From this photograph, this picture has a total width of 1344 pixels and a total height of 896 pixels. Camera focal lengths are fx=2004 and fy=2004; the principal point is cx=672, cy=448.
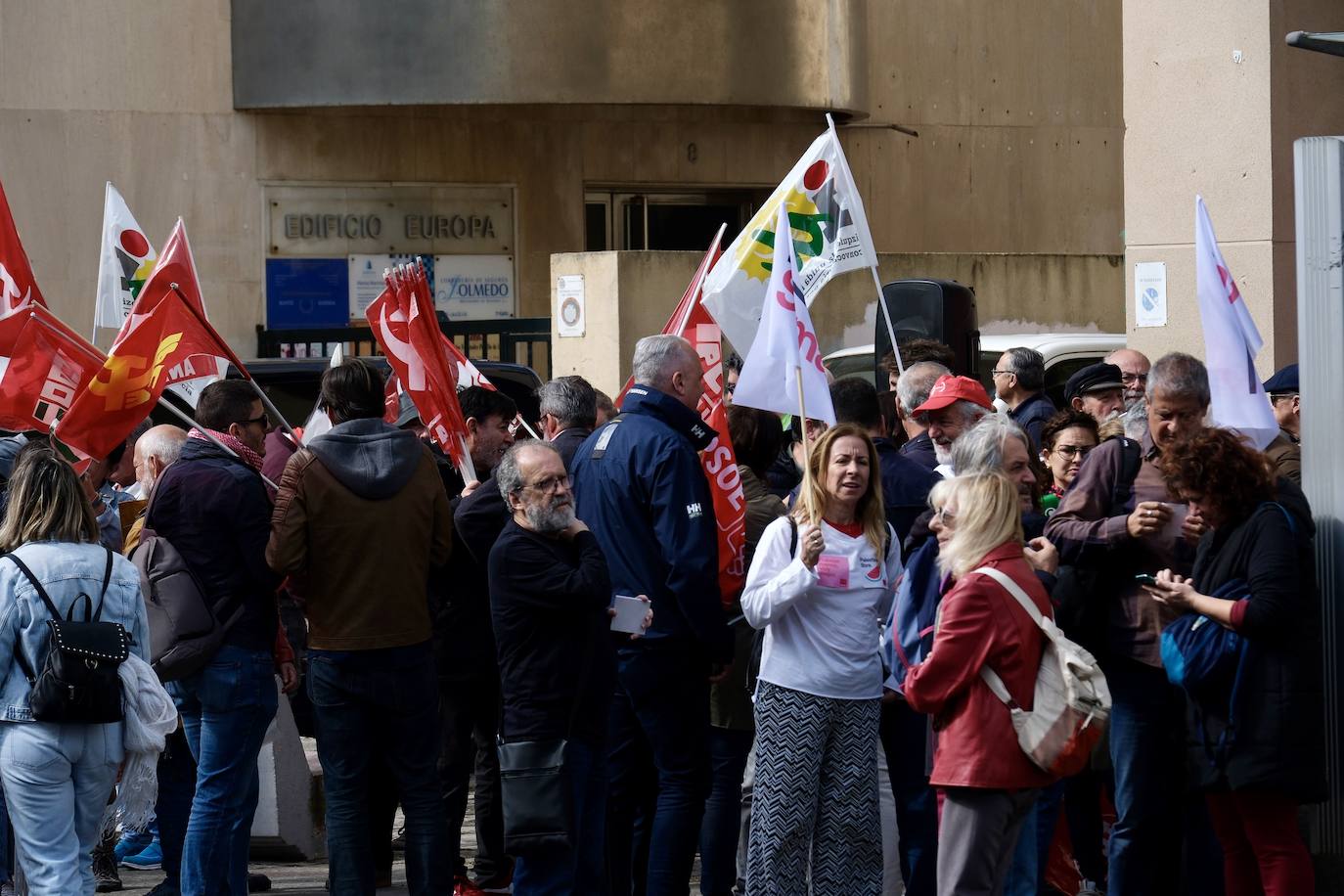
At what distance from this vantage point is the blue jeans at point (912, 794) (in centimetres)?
732

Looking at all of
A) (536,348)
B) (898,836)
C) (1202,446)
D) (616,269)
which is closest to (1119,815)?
(898,836)

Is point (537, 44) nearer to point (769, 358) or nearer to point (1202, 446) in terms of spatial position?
point (769, 358)

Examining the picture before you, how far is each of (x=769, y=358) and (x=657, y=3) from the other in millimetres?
11333

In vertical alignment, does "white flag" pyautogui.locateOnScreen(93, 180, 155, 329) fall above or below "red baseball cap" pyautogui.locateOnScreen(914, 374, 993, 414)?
above

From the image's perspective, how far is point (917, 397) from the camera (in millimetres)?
8367

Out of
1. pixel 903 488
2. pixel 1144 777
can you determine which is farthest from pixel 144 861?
pixel 1144 777

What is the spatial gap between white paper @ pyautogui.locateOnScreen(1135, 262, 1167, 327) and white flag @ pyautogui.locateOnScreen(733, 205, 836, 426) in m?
4.94

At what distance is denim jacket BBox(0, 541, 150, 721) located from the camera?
663cm

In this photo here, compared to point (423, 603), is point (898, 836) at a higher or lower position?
lower

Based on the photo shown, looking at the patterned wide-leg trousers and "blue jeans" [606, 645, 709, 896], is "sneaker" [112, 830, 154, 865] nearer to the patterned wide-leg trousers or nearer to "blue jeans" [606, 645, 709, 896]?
"blue jeans" [606, 645, 709, 896]

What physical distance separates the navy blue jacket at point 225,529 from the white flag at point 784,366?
6.12 ft

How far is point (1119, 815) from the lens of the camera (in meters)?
6.83

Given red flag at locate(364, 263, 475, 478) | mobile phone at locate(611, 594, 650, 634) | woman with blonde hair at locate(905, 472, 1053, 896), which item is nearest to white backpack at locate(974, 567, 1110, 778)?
woman with blonde hair at locate(905, 472, 1053, 896)

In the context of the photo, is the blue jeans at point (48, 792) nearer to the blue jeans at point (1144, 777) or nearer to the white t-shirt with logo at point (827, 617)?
the white t-shirt with logo at point (827, 617)
